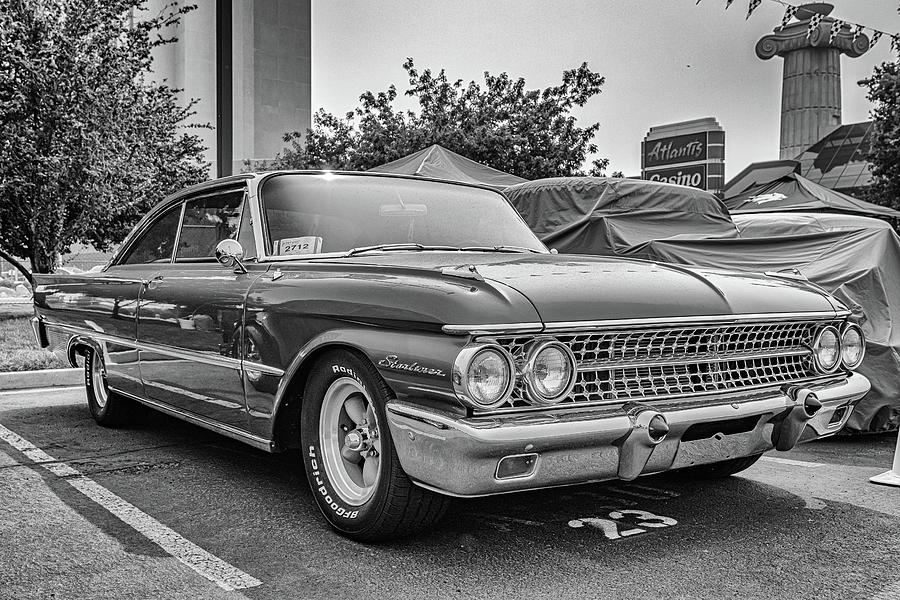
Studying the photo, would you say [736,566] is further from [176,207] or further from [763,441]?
[176,207]

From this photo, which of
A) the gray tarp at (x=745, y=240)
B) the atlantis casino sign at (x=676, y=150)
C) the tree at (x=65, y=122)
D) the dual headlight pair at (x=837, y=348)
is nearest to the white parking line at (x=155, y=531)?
the dual headlight pair at (x=837, y=348)

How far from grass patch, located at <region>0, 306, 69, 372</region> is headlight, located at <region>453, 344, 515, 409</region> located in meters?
4.87

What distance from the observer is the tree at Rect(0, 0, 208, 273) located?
41.6ft

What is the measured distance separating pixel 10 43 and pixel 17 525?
37.1 feet

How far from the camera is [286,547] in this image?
333 cm

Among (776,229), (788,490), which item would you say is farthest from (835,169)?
(788,490)

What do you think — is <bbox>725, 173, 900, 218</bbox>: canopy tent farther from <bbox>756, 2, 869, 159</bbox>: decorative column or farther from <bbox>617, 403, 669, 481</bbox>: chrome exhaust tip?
<bbox>756, 2, 869, 159</bbox>: decorative column

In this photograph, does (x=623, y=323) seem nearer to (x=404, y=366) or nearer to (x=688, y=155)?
(x=404, y=366)

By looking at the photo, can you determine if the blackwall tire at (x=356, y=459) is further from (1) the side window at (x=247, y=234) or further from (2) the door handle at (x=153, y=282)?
(2) the door handle at (x=153, y=282)

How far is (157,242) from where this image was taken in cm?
531

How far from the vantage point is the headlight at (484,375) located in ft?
8.98

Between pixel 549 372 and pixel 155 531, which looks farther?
pixel 155 531

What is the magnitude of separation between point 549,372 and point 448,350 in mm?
369

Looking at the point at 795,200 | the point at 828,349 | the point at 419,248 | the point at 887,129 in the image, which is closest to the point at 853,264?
the point at 828,349
